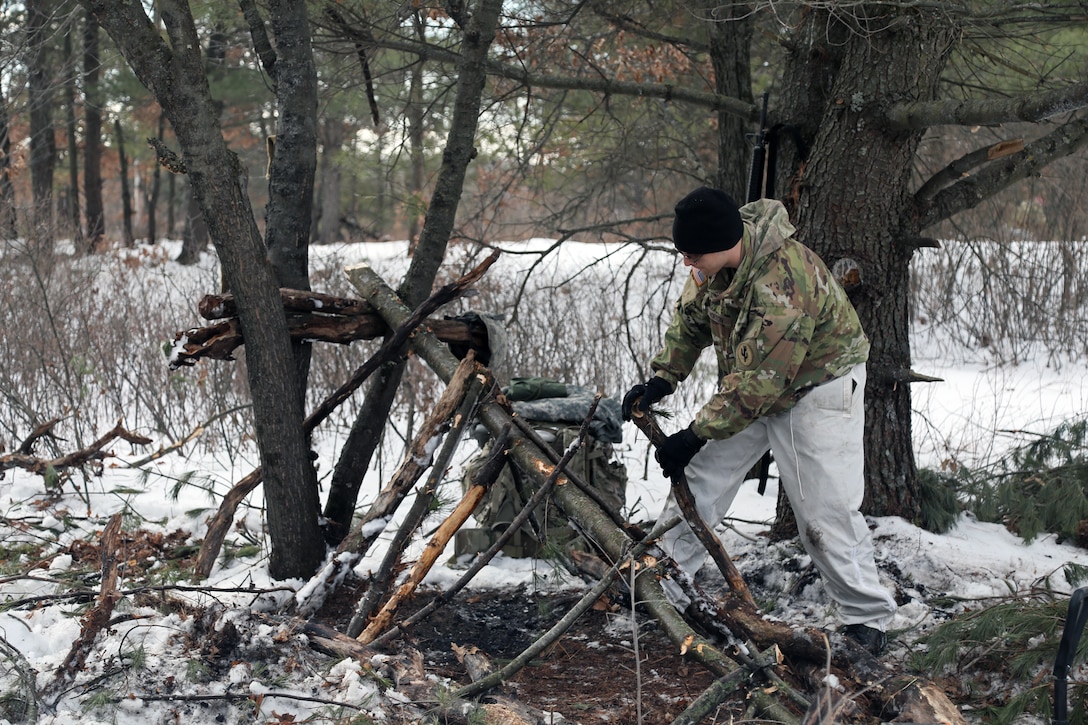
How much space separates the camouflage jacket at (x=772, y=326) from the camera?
130 inches

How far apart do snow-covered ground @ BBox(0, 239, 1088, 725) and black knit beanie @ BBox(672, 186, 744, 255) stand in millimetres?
1763

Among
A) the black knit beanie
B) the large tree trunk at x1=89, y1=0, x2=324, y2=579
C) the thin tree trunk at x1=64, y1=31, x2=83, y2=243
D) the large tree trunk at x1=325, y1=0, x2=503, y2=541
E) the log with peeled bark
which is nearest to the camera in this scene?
the log with peeled bark

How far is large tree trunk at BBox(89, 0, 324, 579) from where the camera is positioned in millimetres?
3664

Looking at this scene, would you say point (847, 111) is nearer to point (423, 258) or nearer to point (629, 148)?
point (423, 258)

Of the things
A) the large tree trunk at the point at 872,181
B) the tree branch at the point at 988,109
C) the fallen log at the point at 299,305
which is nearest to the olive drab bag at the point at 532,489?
the fallen log at the point at 299,305

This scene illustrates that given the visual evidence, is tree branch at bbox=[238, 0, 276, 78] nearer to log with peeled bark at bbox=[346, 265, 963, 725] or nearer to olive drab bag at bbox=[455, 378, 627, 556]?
log with peeled bark at bbox=[346, 265, 963, 725]

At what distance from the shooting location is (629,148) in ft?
23.7

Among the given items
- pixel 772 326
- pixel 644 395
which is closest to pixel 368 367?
pixel 644 395

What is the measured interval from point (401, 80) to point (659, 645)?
14.3 ft

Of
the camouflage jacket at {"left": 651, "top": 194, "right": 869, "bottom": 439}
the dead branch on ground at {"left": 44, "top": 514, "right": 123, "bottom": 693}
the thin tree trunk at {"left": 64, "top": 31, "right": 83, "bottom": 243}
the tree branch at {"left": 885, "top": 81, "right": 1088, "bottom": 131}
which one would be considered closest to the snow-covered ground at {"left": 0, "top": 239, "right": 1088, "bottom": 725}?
the dead branch on ground at {"left": 44, "top": 514, "right": 123, "bottom": 693}

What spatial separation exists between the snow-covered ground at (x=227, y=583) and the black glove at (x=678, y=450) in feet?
3.35

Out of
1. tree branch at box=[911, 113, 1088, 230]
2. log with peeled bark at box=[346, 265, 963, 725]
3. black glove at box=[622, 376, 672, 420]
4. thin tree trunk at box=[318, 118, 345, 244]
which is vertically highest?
thin tree trunk at box=[318, 118, 345, 244]

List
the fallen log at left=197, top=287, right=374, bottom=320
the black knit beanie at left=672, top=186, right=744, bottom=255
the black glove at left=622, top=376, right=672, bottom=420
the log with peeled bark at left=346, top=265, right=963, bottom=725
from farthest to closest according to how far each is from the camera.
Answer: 1. the fallen log at left=197, top=287, right=374, bottom=320
2. the black glove at left=622, top=376, right=672, bottom=420
3. the black knit beanie at left=672, top=186, right=744, bottom=255
4. the log with peeled bark at left=346, top=265, right=963, bottom=725

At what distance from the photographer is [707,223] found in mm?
3275
